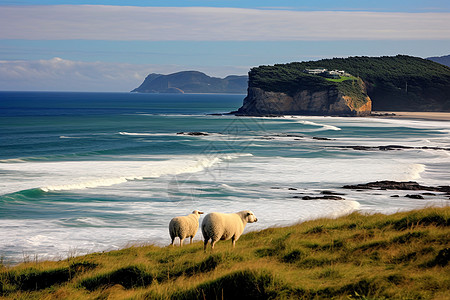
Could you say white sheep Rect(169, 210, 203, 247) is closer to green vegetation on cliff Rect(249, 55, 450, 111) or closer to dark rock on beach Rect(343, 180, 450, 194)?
dark rock on beach Rect(343, 180, 450, 194)

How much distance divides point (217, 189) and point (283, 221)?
28.1 feet

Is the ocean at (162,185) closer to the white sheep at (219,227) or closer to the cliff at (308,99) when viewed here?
the white sheep at (219,227)

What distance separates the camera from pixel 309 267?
10.3m

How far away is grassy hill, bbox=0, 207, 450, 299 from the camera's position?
8.45 m

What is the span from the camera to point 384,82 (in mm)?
160750

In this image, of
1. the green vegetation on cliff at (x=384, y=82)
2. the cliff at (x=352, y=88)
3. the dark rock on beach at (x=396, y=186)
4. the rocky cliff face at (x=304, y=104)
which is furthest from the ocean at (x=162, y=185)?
the green vegetation on cliff at (x=384, y=82)

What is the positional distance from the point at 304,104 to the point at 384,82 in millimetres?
38992

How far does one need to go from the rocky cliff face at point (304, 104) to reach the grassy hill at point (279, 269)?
118500 mm

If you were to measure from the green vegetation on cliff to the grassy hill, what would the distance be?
124346mm

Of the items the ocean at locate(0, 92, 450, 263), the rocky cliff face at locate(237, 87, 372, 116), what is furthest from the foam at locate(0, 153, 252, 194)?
the rocky cliff face at locate(237, 87, 372, 116)

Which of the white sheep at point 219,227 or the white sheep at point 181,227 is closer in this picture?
the white sheep at point 219,227

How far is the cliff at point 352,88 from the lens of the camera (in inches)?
5251

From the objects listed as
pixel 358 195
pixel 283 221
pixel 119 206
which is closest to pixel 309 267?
pixel 283 221

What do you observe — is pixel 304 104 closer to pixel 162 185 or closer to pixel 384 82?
pixel 384 82
